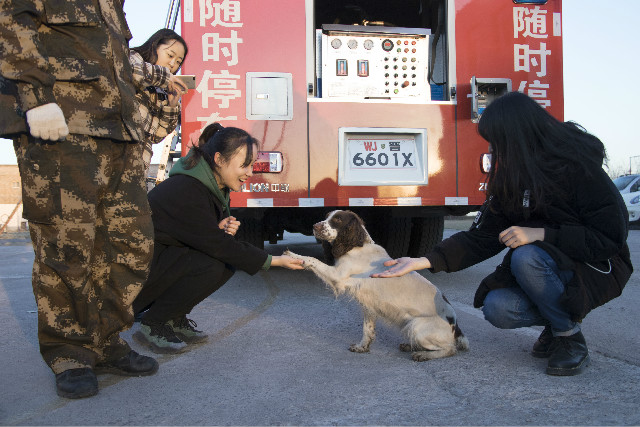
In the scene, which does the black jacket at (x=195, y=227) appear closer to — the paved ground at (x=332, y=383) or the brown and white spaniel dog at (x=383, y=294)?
the brown and white spaniel dog at (x=383, y=294)

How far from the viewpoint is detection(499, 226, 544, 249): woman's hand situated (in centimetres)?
237

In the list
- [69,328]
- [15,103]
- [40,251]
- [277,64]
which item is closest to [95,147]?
[15,103]

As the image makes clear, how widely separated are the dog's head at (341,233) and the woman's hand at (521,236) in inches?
36.8

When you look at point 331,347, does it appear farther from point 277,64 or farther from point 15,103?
point 277,64

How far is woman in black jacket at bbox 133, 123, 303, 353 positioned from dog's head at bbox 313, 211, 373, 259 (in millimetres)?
384

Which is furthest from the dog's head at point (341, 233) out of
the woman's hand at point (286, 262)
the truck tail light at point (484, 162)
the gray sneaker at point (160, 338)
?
the truck tail light at point (484, 162)

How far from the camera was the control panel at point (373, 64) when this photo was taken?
188 inches

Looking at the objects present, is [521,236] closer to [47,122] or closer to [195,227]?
[195,227]

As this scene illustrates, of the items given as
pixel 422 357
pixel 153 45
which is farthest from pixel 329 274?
pixel 153 45

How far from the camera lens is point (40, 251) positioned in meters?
2.05

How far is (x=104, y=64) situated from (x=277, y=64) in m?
2.50

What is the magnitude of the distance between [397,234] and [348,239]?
262 cm

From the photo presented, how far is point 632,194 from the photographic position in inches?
618

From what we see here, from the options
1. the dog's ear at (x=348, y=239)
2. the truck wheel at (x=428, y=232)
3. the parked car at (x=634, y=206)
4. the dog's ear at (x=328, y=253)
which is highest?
the dog's ear at (x=348, y=239)
